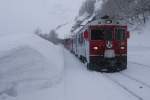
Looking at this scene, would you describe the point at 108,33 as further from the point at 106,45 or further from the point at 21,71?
the point at 21,71

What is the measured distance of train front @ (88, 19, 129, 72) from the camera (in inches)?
825

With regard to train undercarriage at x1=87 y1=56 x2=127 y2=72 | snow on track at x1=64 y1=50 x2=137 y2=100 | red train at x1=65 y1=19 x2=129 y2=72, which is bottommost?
snow on track at x1=64 y1=50 x2=137 y2=100

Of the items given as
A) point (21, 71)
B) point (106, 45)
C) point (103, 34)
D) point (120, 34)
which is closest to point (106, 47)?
point (106, 45)

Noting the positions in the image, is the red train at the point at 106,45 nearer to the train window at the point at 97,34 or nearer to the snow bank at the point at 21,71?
the train window at the point at 97,34

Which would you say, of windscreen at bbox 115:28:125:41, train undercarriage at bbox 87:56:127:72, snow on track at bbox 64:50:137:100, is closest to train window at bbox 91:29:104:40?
windscreen at bbox 115:28:125:41

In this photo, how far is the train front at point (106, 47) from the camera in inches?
825

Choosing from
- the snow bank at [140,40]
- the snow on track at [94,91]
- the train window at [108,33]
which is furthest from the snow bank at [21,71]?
the snow bank at [140,40]

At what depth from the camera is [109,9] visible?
66750mm

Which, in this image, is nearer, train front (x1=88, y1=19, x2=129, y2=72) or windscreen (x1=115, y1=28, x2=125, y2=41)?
train front (x1=88, y1=19, x2=129, y2=72)

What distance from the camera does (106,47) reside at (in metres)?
21.0

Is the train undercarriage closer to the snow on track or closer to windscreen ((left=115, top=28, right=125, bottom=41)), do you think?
windscreen ((left=115, top=28, right=125, bottom=41))

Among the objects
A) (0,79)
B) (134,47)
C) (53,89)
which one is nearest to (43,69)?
(53,89)

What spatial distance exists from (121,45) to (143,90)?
27.0 ft

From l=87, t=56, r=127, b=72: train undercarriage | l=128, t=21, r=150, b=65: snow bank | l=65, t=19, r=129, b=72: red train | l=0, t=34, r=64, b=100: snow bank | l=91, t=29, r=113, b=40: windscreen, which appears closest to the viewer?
l=0, t=34, r=64, b=100: snow bank
